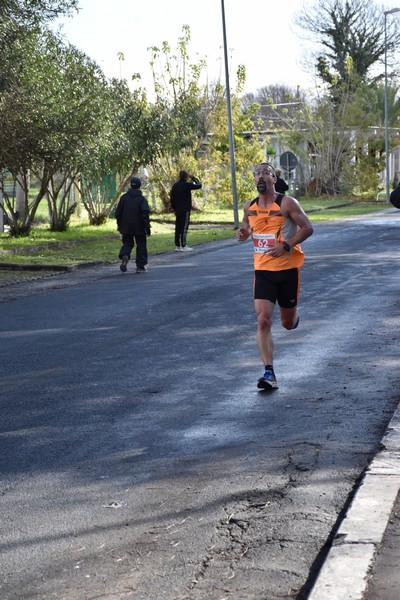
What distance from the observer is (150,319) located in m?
13.0

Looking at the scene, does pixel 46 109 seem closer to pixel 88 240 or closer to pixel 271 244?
pixel 88 240

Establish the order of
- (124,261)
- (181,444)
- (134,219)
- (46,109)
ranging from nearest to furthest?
1. (181,444)
2. (134,219)
3. (124,261)
4. (46,109)

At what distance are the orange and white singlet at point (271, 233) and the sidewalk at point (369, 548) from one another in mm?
3014

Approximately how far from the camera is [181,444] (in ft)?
22.5

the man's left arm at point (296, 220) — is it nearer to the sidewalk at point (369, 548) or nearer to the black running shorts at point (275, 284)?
the black running shorts at point (275, 284)

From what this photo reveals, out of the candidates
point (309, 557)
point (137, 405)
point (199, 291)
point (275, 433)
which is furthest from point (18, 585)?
point (199, 291)

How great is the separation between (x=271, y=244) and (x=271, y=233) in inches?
3.3

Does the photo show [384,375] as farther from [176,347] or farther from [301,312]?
[301,312]

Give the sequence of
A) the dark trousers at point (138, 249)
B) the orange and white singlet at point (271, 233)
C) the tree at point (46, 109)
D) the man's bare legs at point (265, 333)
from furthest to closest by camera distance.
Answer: the tree at point (46, 109) → the dark trousers at point (138, 249) → the orange and white singlet at point (271, 233) → the man's bare legs at point (265, 333)

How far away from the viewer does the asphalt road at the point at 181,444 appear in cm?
469

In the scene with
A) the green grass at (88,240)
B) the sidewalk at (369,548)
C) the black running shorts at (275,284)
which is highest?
the black running shorts at (275,284)

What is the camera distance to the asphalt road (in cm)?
469

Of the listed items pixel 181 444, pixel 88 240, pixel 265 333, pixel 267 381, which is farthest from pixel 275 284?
pixel 88 240

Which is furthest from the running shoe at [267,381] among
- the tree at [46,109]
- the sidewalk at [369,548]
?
the tree at [46,109]
